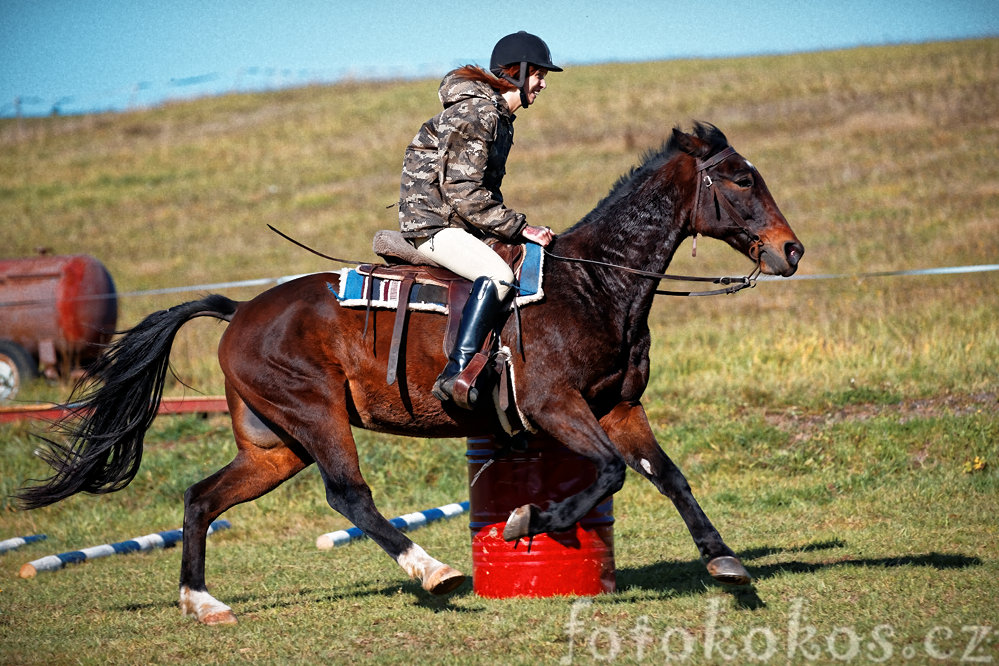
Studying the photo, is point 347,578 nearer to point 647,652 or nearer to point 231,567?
point 231,567

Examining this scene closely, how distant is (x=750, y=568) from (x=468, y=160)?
3048 mm

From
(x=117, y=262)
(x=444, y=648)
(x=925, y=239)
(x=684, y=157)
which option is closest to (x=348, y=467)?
(x=444, y=648)

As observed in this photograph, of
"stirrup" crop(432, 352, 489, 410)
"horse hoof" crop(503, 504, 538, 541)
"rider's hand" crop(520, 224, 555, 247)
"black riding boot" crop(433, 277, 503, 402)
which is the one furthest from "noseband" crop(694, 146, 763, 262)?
"horse hoof" crop(503, 504, 538, 541)

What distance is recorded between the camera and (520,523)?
5.36 meters

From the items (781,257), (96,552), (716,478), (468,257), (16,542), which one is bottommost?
(16,542)

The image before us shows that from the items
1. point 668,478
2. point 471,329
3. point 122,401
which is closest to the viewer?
point 471,329

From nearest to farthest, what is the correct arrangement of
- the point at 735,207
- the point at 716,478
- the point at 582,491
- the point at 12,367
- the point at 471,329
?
the point at 582,491 → the point at 471,329 → the point at 735,207 → the point at 716,478 → the point at 12,367

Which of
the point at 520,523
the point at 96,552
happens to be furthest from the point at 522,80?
the point at 96,552

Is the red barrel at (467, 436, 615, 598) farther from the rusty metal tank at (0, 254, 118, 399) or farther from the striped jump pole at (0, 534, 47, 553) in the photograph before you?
the rusty metal tank at (0, 254, 118, 399)

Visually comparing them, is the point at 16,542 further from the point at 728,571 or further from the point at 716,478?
the point at 728,571

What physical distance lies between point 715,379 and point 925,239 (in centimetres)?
941

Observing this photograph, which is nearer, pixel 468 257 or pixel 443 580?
pixel 443 580

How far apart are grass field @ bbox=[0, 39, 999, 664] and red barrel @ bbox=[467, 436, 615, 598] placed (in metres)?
0.20

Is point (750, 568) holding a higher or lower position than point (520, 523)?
lower
